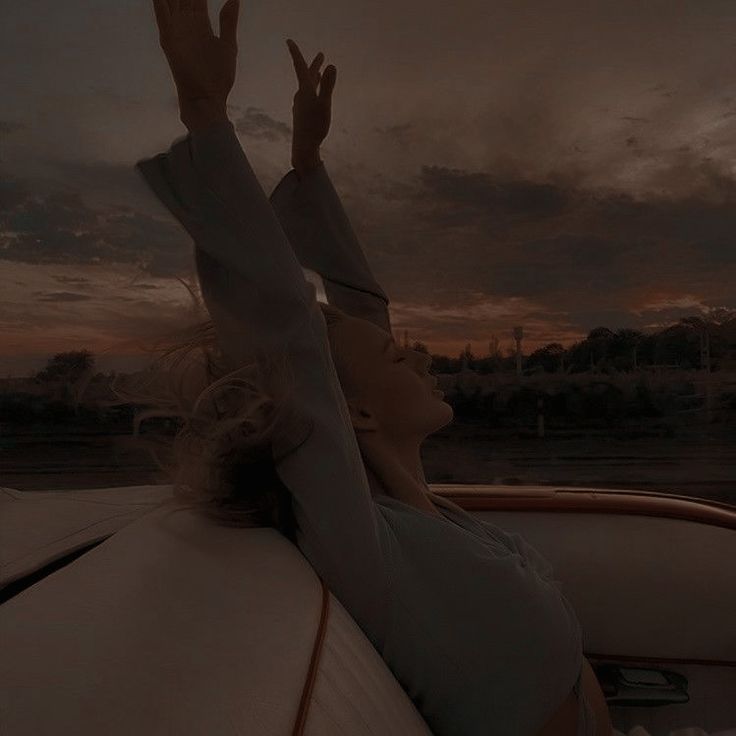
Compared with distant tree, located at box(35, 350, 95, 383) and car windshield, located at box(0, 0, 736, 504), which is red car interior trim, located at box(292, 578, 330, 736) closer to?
car windshield, located at box(0, 0, 736, 504)

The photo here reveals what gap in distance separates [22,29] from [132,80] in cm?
25

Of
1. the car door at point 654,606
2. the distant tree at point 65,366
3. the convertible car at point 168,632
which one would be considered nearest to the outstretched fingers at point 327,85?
the convertible car at point 168,632

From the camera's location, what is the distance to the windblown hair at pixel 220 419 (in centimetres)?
66

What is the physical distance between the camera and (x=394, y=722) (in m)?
0.50

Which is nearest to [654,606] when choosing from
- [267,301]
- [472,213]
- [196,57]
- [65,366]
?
[267,301]

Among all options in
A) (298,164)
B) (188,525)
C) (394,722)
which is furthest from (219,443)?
(298,164)

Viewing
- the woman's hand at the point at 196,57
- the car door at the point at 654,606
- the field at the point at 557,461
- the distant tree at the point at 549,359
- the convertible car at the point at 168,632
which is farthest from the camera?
the distant tree at the point at 549,359

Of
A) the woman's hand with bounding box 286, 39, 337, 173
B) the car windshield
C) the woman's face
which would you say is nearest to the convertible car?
the woman's face

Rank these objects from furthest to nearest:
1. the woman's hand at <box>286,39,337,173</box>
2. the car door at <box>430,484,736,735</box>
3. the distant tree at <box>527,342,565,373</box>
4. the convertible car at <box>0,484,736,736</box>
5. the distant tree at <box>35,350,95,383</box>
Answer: the distant tree at <box>527,342,565,373</box>, the distant tree at <box>35,350,95,383</box>, the car door at <box>430,484,736,735</box>, the woman's hand at <box>286,39,337,173</box>, the convertible car at <box>0,484,736,736</box>

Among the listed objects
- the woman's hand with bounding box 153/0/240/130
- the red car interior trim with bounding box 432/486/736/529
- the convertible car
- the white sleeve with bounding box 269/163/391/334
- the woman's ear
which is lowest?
the red car interior trim with bounding box 432/486/736/529

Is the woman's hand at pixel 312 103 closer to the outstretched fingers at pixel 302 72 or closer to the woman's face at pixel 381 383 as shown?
the outstretched fingers at pixel 302 72

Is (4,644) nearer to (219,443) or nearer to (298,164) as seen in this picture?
(219,443)

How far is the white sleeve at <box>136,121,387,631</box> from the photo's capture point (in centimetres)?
63

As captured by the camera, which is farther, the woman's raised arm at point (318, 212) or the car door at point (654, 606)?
the car door at point (654, 606)
